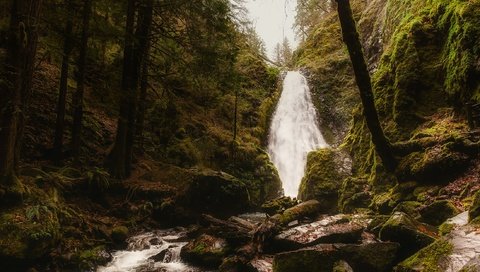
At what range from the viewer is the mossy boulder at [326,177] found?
12688 millimetres

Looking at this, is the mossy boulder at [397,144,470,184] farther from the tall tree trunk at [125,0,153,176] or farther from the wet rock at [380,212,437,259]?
Result: the tall tree trunk at [125,0,153,176]

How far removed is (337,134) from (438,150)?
1480 centimetres

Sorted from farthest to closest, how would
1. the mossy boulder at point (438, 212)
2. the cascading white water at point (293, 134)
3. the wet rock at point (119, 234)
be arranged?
the cascading white water at point (293, 134) < the wet rock at point (119, 234) < the mossy boulder at point (438, 212)

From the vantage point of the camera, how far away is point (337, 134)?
23.5 metres

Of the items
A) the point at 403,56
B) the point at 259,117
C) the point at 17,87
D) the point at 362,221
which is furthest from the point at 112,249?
the point at 259,117

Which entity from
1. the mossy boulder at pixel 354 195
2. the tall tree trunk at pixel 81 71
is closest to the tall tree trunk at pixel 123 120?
the tall tree trunk at pixel 81 71

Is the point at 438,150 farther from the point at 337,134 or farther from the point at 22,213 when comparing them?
the point at 337,134

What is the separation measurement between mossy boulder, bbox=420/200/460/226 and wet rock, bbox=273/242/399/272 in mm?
1676

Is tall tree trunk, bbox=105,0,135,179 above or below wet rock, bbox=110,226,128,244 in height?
above

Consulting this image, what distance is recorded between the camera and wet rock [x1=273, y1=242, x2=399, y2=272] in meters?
5.62

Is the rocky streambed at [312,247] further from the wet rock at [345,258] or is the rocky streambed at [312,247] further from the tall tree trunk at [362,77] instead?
the tall tree trunk at [362,77]

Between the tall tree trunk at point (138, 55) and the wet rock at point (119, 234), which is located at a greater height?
the tall tree trunk at point (138, 55)

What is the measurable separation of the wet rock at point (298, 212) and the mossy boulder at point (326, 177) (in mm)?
1673

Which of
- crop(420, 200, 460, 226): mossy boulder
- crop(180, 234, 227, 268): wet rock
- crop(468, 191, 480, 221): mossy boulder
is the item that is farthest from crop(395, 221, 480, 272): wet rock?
crop(180, 234, 227, 268): wet rock
